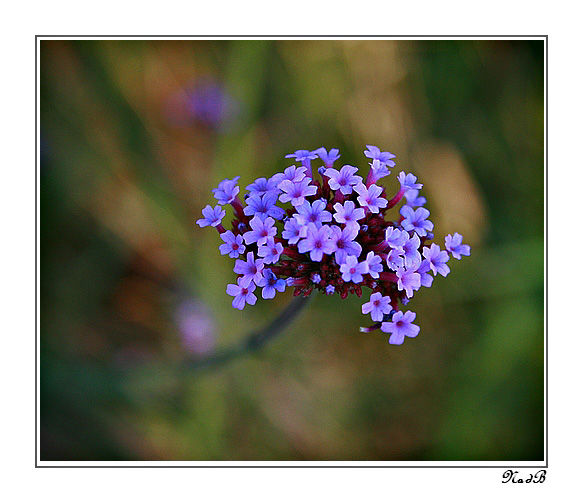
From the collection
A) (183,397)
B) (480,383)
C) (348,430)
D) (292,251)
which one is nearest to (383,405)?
(348,430)

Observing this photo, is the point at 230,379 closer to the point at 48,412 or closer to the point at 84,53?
the point at 48,412

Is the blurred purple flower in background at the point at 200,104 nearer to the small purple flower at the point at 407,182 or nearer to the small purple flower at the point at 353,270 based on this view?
the small purple flower at the point at 407,182

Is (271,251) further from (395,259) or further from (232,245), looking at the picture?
(395,259)

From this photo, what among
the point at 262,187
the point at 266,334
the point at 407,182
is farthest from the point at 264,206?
the point at 266,334

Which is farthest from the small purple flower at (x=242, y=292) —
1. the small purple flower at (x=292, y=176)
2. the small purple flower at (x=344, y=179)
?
the small purple flower at (x=344, y=179)

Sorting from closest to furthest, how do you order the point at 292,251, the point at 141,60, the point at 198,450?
the point at 292,251 < the point at 198,450 < the point at 141,60

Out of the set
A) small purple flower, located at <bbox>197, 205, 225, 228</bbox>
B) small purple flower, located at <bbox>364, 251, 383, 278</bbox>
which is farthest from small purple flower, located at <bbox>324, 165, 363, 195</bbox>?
small purple flower, located at <bbox>197, 205, 225, 228</bbox>
